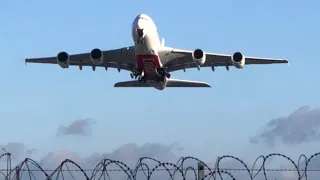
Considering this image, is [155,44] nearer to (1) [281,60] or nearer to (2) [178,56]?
(2) [178,56]

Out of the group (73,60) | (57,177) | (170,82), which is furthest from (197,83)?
(57,177)


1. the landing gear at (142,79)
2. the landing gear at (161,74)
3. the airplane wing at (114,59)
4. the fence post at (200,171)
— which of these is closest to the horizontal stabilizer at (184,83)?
the landing gear at (161,74)

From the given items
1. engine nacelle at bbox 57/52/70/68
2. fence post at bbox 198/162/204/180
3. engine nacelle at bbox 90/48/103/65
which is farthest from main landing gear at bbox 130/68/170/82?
fence post at bbox 198/162/204/180

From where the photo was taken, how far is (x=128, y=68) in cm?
6134

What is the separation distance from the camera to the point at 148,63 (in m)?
56.5

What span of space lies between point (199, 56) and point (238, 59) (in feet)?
12.1

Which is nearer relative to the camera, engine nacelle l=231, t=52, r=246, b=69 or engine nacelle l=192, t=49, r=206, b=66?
engine nacelle l=192, t=49, r=206, b=66

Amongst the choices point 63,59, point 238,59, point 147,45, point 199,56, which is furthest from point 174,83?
point 63,59

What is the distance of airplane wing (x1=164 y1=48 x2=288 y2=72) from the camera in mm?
59719

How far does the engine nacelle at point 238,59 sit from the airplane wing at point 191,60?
39.1 inches

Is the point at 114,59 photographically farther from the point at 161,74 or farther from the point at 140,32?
the point at 140,32

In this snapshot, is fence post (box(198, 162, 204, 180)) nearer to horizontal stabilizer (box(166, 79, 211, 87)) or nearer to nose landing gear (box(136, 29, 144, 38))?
nose landing gear (box(136, 29, 144, 38))

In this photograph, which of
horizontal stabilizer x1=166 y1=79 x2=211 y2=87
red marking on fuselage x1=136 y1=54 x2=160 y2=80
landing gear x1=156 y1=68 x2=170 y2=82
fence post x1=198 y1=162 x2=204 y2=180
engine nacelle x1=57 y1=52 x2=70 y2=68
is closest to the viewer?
fence post x1=198 y1=162 x2=204 y2=180

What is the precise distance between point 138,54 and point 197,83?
7775 mm
